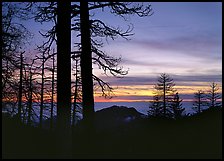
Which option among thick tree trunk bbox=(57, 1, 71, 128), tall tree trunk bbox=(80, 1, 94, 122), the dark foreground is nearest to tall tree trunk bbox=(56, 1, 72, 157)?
thick tree trunk bbox=(57, 1, 71, 128)

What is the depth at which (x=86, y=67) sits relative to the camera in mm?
12461

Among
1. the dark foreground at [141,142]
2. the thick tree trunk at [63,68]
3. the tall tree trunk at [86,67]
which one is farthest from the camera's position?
the tall tree trunk at [86,67]

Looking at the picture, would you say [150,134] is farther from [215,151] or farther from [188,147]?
[215,151]

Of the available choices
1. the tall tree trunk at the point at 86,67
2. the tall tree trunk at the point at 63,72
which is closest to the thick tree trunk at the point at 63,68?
the tall tree trunk at the point at 63,72

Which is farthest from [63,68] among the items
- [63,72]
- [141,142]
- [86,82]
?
[141,142]

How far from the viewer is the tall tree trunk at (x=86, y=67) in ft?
40.4

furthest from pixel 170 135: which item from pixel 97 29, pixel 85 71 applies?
pixel 97 29

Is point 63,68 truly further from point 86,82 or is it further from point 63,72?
point 86,82

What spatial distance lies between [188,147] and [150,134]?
248 cm

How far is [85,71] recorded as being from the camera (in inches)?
491

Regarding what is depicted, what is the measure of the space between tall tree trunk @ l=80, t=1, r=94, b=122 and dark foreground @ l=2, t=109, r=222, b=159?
957mm

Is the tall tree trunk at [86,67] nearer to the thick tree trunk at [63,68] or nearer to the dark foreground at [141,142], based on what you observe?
the dark foreground at [141,142]

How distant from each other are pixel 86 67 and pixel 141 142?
4.21 metres

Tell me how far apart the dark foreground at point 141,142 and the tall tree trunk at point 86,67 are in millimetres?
957
